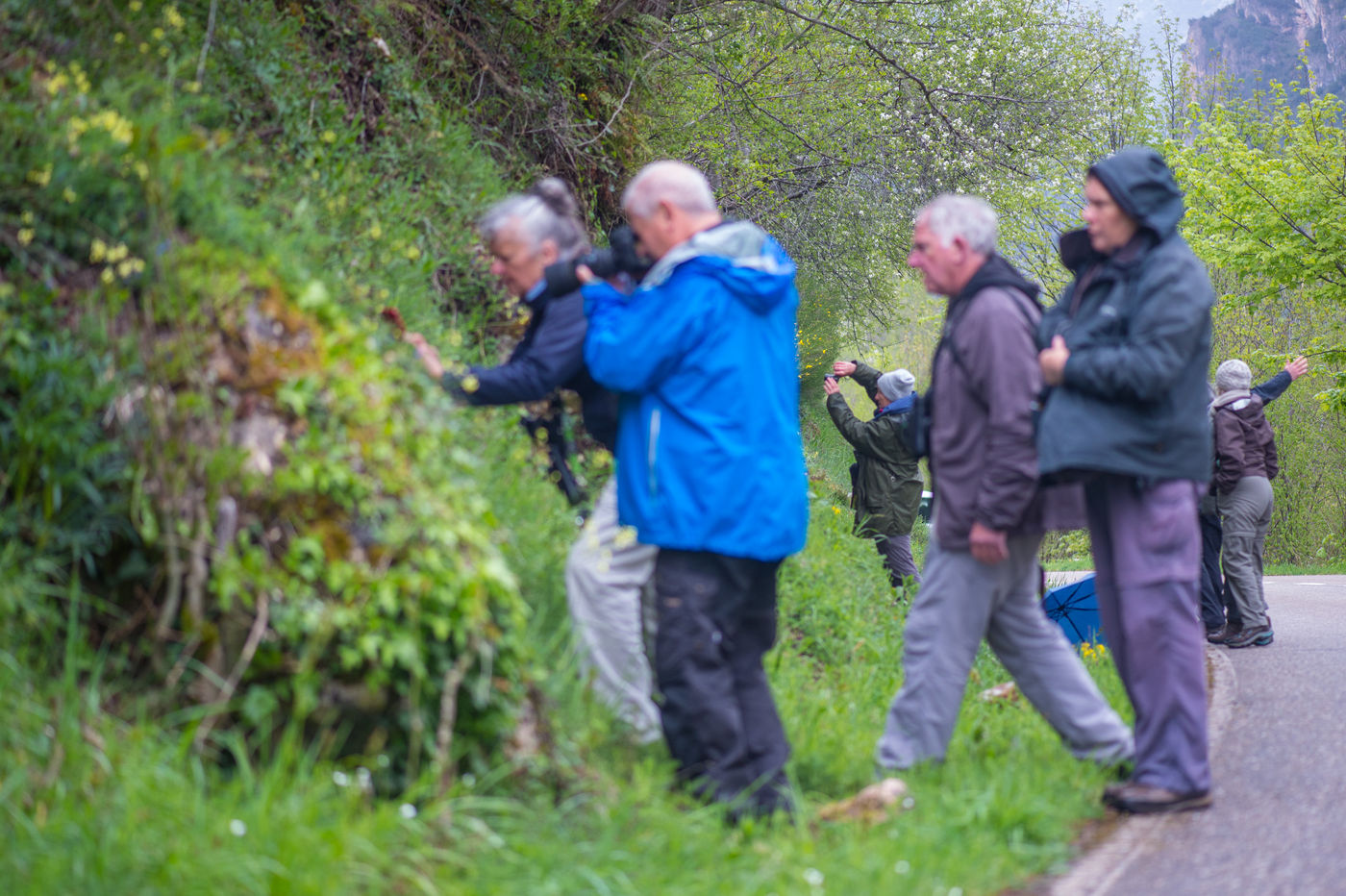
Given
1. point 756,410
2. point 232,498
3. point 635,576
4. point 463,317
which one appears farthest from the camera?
point 463,317

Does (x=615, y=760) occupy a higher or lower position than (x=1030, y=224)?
lower

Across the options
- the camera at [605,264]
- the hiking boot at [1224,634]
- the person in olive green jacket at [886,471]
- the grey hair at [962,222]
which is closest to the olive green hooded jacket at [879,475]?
the person in olive green jacket at [886,471]

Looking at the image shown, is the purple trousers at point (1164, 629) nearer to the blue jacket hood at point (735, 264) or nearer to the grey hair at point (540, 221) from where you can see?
the blue jacket hood at point (735, 264)

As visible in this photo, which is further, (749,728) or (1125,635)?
(1125,635)

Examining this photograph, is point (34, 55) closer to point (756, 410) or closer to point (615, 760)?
point (756, 410)

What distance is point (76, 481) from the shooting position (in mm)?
3246

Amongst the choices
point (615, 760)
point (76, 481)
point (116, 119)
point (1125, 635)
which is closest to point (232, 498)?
point (76, 481)

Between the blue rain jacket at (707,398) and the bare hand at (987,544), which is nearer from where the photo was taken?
the blue rain jacket at (707,398)

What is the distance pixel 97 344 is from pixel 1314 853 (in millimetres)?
3985

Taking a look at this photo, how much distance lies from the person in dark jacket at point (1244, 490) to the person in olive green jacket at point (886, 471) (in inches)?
92.6

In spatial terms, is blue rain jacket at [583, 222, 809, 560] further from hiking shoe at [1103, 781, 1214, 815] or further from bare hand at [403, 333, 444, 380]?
hiking shoe at [1103, 781, 1214, 815]

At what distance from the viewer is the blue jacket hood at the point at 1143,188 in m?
4.29

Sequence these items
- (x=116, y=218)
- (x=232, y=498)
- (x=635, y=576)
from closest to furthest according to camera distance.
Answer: (x=232, y=498) → (x=116, y=218) → (x=635, y=576)

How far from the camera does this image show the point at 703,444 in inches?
143
